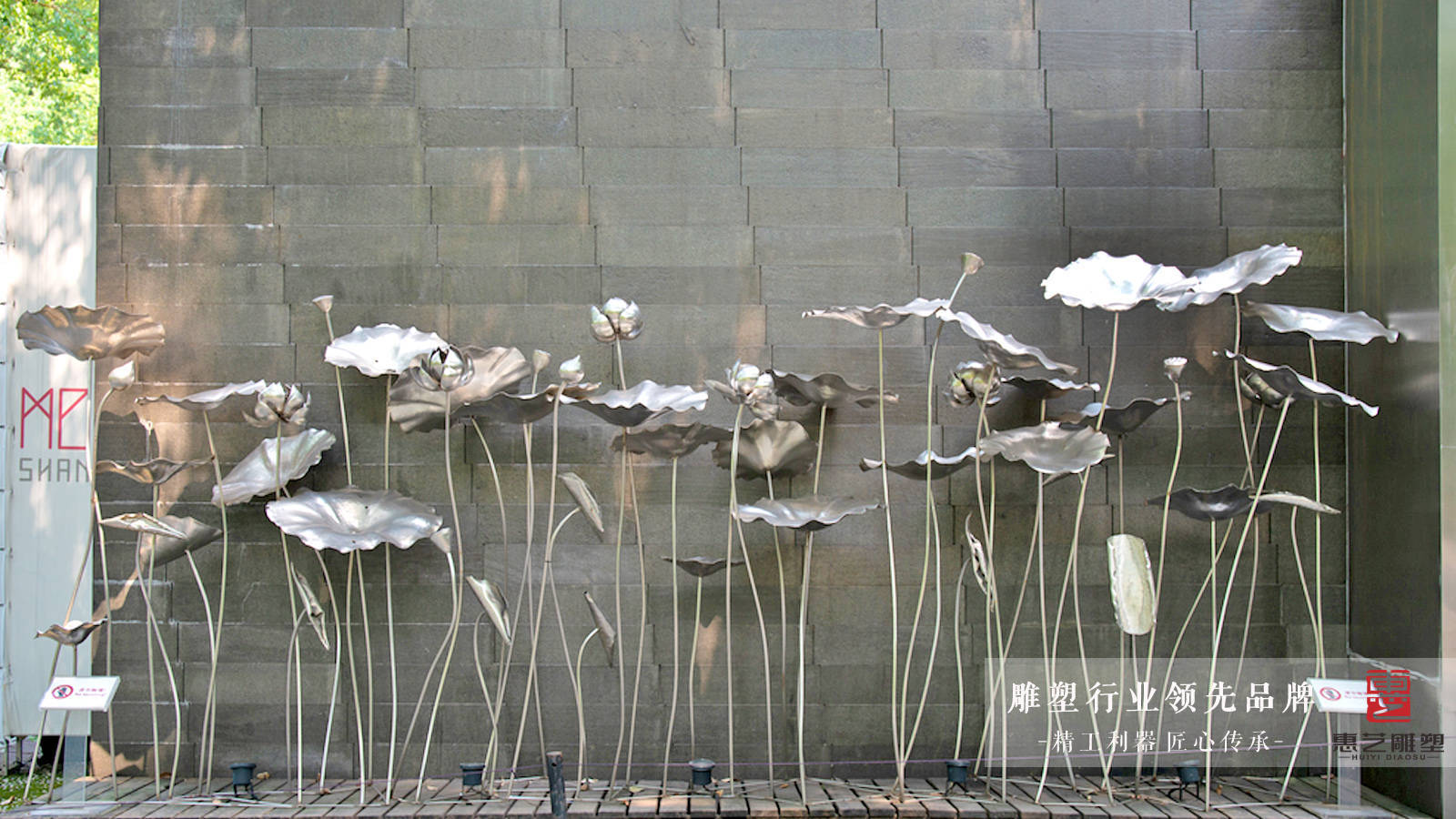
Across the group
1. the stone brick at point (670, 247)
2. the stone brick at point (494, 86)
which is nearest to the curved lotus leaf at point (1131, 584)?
the stone brick at point (670, 247)

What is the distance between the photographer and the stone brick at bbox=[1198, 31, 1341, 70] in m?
3.68

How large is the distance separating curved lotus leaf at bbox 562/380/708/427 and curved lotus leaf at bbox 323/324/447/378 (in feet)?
1.63

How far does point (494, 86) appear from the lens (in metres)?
3.62

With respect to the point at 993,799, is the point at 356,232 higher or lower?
higher

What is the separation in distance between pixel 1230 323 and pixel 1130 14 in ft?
3.81

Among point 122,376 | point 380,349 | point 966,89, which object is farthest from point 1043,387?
point 122,376

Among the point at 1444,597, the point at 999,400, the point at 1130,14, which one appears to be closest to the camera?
the point at 1444,597

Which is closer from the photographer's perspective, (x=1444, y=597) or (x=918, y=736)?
(x=1444, y=597)

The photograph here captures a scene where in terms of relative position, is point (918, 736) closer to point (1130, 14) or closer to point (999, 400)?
point (999, 400)

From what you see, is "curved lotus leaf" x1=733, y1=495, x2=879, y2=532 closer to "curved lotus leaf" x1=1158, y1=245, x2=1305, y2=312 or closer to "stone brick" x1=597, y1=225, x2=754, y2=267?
"stone brick" x1=597, y1=225, x2=754, y2=267

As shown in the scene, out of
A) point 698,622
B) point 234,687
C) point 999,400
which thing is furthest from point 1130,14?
point 234,687

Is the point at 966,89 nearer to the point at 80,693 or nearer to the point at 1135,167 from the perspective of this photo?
the point at 1135,167

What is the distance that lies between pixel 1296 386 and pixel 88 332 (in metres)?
3.76

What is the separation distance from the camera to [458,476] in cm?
354
